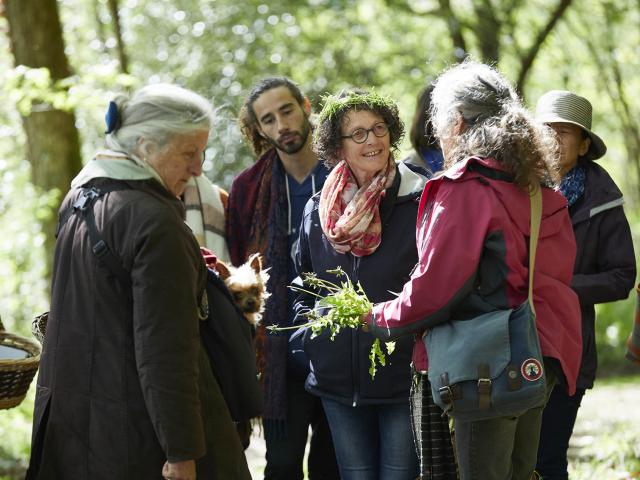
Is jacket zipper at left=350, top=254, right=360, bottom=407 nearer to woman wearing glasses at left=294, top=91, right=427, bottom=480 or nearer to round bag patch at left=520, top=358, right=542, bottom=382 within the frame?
woman wearing glasses at left=294, top=91, right=427, bottom=480

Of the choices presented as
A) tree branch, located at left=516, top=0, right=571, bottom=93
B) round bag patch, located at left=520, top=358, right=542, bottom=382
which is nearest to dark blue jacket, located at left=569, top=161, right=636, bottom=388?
round bag patch, located at left=520, top=358, right=542, bottom=382

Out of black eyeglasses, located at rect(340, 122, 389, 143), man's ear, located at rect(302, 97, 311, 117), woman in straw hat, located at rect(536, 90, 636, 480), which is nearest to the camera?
black eyeglasses, located at rect(340, 122, 389, 143)

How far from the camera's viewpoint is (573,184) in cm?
455

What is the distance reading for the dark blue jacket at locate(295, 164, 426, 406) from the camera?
12.7 feet

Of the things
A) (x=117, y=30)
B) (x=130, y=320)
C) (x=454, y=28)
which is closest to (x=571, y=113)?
(x=130, y=320)

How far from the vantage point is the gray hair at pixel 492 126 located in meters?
3.20

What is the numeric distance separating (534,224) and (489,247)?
209 mm

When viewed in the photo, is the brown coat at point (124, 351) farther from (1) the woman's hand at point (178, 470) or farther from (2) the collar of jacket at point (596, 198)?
(2) the collar of jacket at point (596, 198)

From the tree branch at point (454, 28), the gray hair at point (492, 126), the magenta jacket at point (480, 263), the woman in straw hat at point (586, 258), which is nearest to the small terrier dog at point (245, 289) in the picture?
the magenta jacket at point (480, 263)

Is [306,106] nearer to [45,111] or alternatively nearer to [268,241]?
[268,241]

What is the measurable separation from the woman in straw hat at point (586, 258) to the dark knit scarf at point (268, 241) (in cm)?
136

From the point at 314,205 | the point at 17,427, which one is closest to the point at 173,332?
the point at 314,205

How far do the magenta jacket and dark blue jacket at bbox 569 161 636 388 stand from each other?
1146mm

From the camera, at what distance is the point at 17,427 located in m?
7.11
